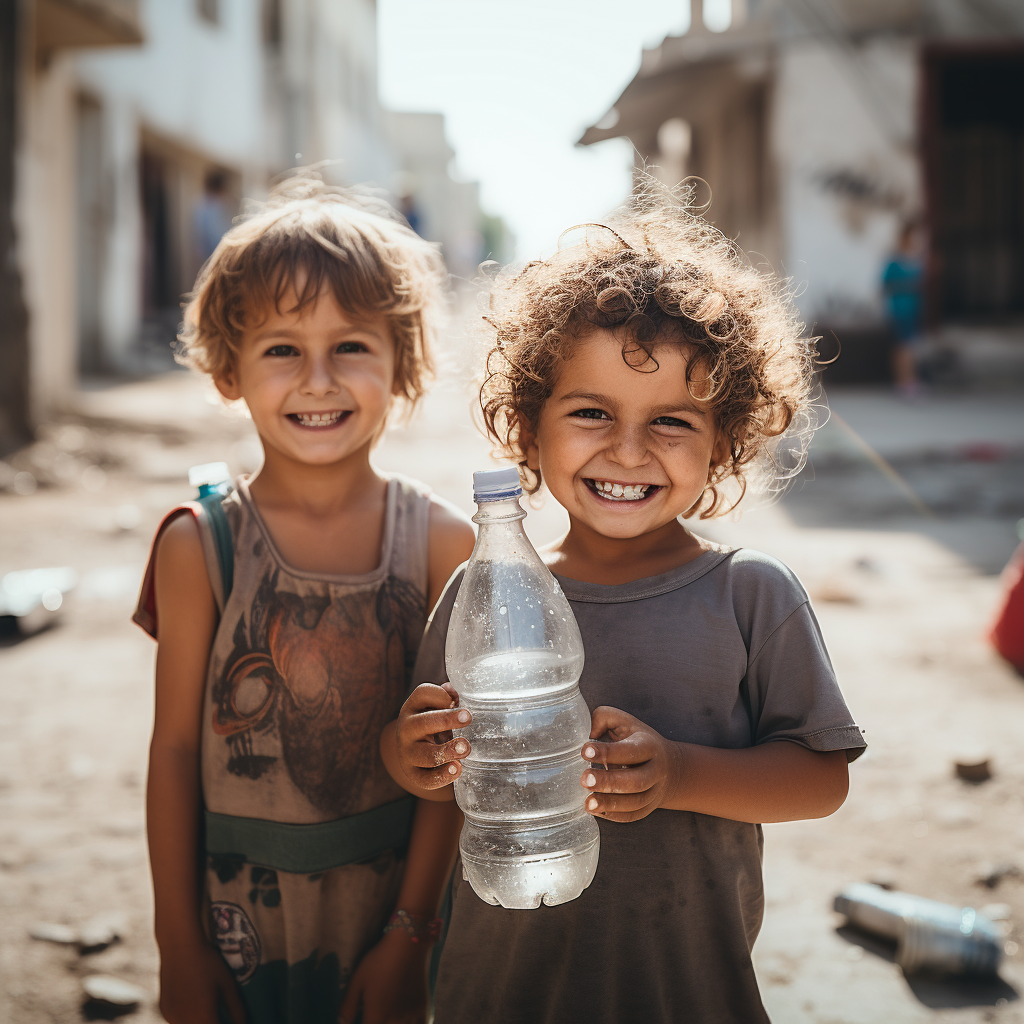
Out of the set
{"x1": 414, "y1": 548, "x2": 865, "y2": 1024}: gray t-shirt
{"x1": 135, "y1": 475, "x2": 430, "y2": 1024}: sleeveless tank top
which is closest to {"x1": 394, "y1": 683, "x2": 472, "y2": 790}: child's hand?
{"x1": 414, "y1": 548, "x2": 865, "y2": 1024}: gray t-shirt

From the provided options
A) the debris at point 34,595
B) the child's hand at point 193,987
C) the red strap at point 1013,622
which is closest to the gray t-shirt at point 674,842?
the child's hand at point 193,987

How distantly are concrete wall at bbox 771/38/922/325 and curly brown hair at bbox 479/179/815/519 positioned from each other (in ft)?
36.9

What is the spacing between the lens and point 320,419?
1913mm

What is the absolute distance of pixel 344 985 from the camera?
1871 mm

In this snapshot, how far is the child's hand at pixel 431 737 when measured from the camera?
1.42 metres

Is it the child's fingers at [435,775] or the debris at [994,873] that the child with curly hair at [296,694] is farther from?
the debris at [994,873]

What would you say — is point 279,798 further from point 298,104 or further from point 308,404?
point 298,104

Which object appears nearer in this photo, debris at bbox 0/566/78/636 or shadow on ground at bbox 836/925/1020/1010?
shadow on ground at bbox 836/925/1020/1010

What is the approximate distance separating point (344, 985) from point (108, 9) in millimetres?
9323

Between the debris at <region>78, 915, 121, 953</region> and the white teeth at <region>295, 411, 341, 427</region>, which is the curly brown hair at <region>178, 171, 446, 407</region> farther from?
the debris at <region>78, 915, 121, 953</region>

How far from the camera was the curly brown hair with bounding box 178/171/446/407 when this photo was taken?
1.90 m

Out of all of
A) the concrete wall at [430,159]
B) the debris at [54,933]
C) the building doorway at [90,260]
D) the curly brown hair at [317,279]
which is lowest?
the debris at [54,933]

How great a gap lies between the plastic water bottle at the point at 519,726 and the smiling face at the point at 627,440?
0.12 m

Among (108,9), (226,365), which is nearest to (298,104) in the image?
(108,9)
